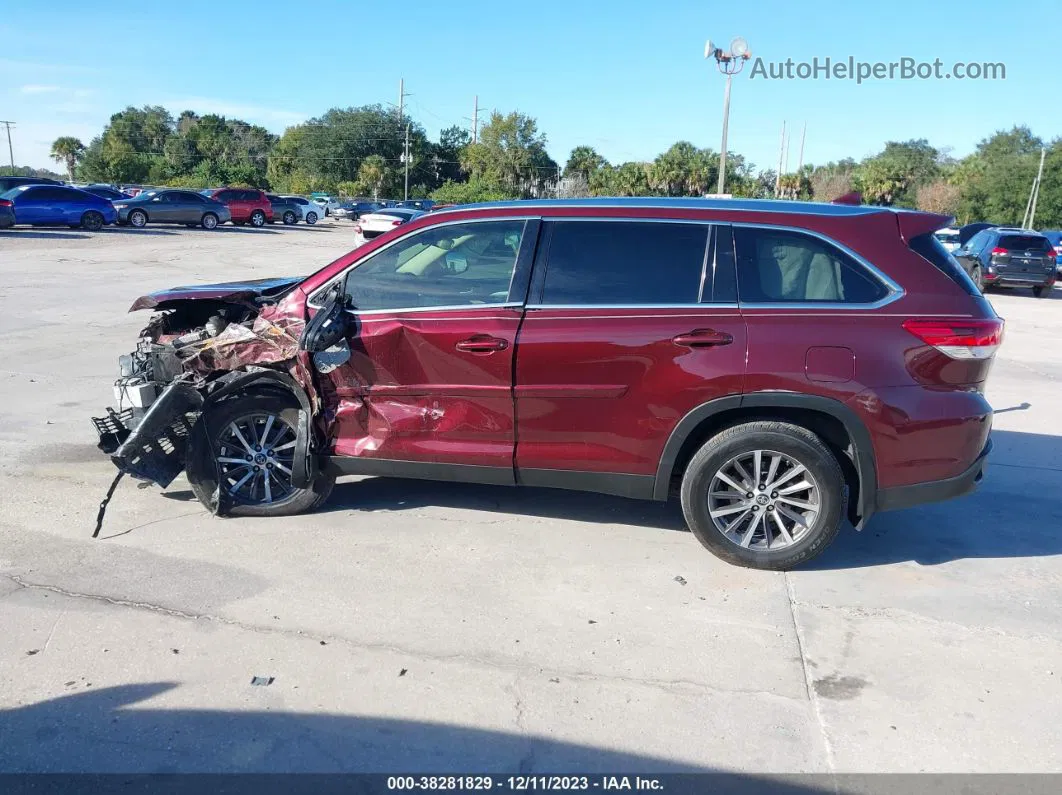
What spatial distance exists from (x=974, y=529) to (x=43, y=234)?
2996 centimetres

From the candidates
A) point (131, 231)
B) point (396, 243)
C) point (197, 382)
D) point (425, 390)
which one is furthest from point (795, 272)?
point (131, 231)

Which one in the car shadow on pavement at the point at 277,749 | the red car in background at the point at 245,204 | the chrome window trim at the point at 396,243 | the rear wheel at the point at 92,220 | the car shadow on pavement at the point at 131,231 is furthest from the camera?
the red car in background at the point at 245,204

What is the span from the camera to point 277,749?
10.3 ft

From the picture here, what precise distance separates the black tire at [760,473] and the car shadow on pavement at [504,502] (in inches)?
25.1

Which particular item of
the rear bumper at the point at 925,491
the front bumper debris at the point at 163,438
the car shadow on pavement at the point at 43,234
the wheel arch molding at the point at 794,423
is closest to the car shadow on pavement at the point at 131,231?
the car shadow on pavement at the point at 43,234

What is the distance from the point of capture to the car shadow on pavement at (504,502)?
545 cm

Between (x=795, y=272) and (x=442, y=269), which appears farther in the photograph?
(x=442, y=269)

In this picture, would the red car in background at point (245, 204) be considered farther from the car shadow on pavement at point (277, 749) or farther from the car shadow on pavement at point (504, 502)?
the car shadow on pavement at point (277, 749)

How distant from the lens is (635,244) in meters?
4.70

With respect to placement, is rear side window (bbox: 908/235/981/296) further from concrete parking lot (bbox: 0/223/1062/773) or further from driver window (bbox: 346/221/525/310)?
driver window (bbox: 346/221/525/310)

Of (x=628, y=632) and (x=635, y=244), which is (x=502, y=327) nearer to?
(x=635, y=244)

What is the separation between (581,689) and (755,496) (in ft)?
5.32

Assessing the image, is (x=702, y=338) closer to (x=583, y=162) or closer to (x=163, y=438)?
(x=163, y=438)

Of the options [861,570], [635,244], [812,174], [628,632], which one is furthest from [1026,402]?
[812,174]
